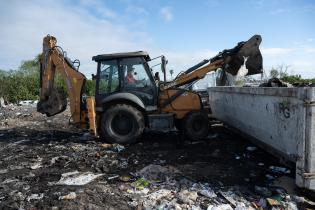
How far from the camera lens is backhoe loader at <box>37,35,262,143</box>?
7473 mm

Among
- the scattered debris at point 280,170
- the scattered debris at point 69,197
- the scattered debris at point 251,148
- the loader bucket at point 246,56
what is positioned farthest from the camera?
the loader bucket at point 246,56

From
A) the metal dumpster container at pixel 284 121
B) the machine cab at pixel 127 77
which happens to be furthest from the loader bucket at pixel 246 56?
the machine cab at pixel 127 77

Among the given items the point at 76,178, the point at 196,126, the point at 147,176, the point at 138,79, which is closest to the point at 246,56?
the point at 196,126

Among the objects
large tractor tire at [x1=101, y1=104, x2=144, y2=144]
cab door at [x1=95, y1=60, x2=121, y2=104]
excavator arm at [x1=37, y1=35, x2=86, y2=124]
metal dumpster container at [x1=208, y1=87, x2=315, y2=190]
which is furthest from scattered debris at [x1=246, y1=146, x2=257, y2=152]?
excavator arm at [x1=37, y1=35, x2=86, y2=124]

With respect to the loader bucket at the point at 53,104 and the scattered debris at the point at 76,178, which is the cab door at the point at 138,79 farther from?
the scattered debris at the point at 76,178

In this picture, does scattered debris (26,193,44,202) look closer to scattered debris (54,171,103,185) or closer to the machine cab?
scattered debris (54,171,103,185)

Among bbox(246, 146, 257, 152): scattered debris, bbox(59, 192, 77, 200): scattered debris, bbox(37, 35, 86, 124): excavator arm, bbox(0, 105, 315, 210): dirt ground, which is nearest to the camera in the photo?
bbox(0, 105, 315, 210): dirt ground

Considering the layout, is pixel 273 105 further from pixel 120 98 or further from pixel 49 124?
pixel 49 124

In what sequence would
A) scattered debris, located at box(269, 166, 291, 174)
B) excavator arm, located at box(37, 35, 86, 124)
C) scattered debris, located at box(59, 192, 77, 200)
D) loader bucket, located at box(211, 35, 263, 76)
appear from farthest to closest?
excavator arm, located at box(37, 35, 86, 124), loader bucket, located at box(211, 35, 263, 76), scattered debris, located at box(269, 166, 291, 174), scattered debris, located at box(59, 192, 77, 200)

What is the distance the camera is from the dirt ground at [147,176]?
13.6 ft

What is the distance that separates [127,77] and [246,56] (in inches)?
104

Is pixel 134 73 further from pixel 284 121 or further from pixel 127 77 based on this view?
pixel 284 121

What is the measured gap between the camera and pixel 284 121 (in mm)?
4336

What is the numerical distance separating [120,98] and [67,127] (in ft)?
11.5
